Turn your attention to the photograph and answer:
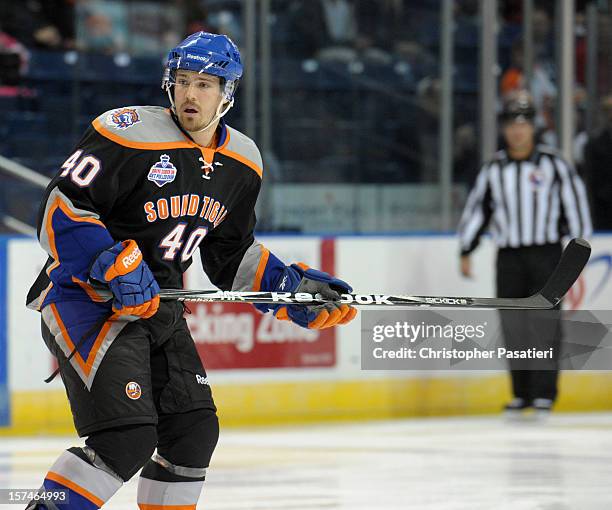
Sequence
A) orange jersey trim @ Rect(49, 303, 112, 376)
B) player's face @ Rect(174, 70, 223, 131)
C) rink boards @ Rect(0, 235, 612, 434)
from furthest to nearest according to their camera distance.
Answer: rink boards @ Rect(0, 235, 612, 434)
player's face @ Rect(174, 70, 223, 131)
orange jersey trim @ Rect(49, 303, 112, 376)

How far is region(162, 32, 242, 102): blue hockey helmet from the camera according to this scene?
9.70ft

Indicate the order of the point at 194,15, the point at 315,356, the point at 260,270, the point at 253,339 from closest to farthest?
the point at 260,270
the point at 253,339
the point at 315,356
the point at 194,15

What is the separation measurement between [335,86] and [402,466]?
3149 millimetres

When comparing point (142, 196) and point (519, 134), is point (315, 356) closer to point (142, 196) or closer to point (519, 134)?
point (519, 134)

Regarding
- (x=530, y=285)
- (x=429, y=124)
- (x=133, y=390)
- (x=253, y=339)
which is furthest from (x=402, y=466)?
(x=429, y=124)

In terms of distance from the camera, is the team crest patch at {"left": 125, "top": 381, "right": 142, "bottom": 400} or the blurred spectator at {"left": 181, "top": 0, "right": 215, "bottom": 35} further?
the blurred spectator at {"left": 181, "top": 0, "right": 215, "bottom": 35}

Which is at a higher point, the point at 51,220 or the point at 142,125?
the point at 142,125

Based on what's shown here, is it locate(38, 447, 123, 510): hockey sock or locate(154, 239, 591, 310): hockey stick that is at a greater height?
locate(154, 239, 591, 310): hockey stick

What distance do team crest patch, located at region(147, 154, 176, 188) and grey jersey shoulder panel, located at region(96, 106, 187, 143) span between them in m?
0.04

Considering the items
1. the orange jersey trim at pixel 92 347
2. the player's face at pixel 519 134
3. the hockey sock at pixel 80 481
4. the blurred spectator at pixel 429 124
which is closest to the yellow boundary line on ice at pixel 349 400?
the player's face at pixel 519 134

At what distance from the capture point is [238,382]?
6367mm

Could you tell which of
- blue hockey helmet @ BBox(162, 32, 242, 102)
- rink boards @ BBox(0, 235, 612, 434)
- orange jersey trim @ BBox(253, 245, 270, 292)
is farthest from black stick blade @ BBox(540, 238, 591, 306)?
rink boards @ BBox(0, 235, 612, 434)

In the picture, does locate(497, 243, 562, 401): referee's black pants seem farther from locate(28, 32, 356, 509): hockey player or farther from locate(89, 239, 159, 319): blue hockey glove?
locate(89, 239, 159, 319): blue hockey glove

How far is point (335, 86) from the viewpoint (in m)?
7.81
